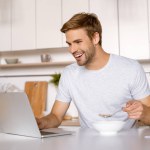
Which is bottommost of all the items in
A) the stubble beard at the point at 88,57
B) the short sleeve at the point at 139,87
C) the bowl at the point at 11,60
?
the short sleeve at the point at 139,87

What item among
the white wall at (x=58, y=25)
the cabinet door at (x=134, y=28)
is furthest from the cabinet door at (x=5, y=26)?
the cabinet door at (x=134, y=28)

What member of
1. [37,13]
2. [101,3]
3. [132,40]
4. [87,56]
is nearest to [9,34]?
[37,13]

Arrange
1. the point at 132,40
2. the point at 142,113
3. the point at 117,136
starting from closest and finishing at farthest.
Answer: the point at 117,136
the point at 142,113
the point at 132,40

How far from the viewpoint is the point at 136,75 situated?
75.7 inches

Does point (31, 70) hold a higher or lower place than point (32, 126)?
higher

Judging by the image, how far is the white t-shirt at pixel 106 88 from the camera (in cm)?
193

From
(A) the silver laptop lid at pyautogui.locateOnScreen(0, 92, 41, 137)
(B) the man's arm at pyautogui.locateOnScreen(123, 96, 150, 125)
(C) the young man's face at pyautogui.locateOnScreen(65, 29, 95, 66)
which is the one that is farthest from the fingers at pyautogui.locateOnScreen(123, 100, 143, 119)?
(C) the young man's face at pyautogui.locateOnScreen(65, 29, 95, 66)

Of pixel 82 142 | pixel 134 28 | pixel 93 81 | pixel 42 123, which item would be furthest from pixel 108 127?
pixel 134 28

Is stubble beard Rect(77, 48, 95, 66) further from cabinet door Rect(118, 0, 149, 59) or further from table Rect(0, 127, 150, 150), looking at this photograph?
cabinet door Rect(118, 0, 149, 59)

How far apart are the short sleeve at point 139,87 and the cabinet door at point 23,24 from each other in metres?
1.73

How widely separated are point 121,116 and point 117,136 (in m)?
0.53

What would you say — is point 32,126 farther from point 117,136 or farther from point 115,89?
point 115,89

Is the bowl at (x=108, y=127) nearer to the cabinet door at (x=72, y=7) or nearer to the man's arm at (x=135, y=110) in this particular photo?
the man's arm at (x=135, y=110)

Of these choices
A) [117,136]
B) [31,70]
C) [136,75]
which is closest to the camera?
[117,136]
